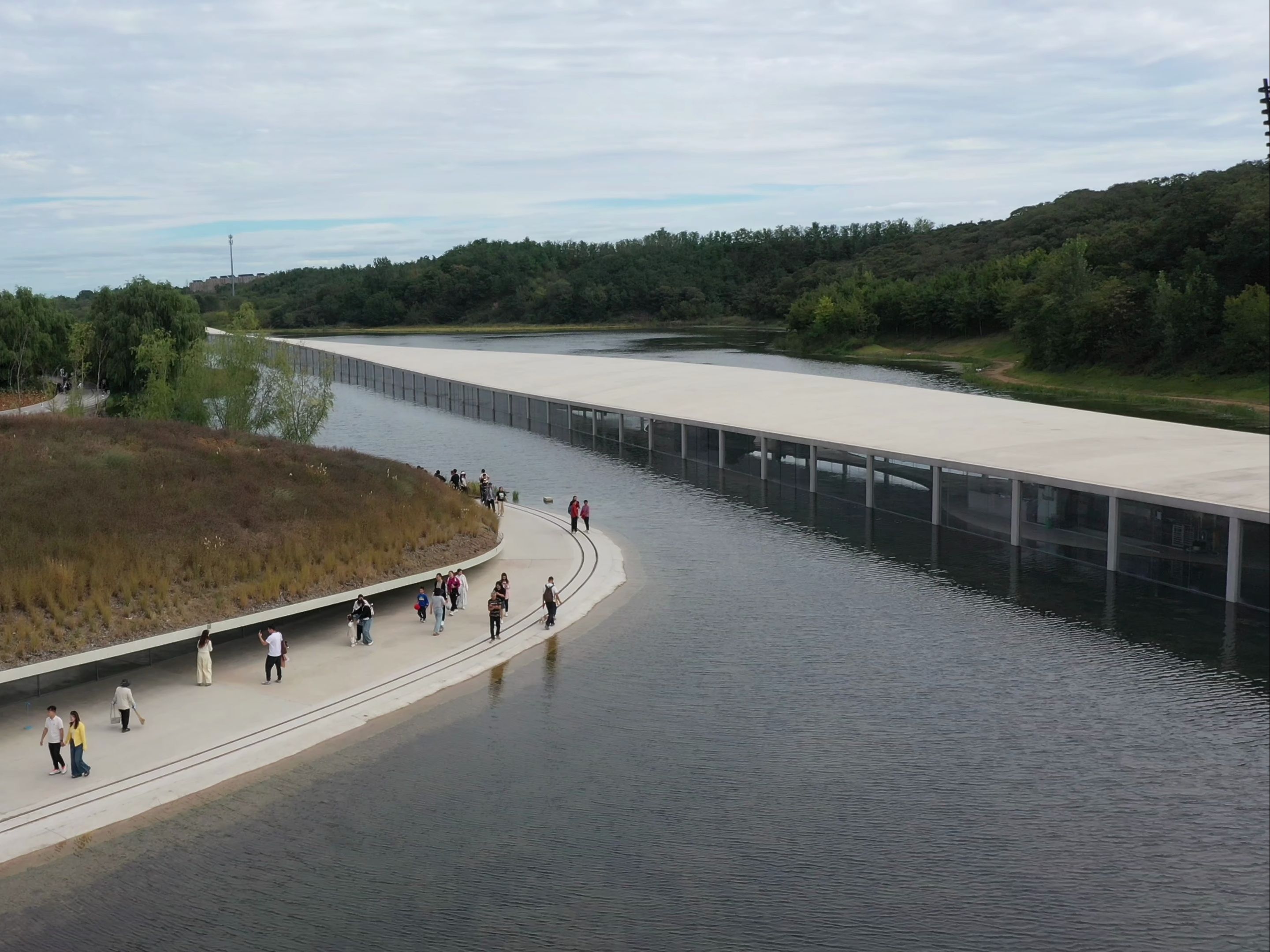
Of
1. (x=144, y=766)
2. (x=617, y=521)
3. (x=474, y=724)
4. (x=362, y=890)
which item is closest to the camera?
(x=362, y=890)

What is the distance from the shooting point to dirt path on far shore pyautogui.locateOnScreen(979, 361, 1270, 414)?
3059 inches

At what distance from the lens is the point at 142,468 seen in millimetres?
32125

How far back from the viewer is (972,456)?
39.7 meters

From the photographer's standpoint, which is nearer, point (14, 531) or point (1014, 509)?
point (14, 531)

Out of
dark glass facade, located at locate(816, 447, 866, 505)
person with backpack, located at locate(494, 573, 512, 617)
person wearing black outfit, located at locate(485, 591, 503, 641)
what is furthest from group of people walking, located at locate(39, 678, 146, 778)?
dark glass facade, located at locate(816, 447, 866, 505)

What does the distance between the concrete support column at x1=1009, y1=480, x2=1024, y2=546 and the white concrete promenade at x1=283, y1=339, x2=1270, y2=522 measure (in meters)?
0.76

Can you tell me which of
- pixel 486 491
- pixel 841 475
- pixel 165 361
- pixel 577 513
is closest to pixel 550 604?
pixel 577 513

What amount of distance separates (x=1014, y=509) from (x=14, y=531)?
28780 mm

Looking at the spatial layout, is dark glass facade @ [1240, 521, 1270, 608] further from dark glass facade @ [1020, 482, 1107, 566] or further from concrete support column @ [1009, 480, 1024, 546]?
concrete support column @ [1009, 480, 1024, 546]

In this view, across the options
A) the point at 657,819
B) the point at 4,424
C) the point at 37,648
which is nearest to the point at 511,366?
the point at 4,424

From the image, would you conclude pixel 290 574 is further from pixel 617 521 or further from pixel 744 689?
pixel 617 521

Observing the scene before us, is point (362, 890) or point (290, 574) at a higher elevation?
point (290, 574)

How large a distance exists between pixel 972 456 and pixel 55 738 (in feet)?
97.8

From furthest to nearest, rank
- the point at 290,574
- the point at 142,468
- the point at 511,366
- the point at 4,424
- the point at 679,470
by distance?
the point at 511,366 → the point at 679,470 → the point at 4,424 → the point at 142,468 → the point at 290,574
